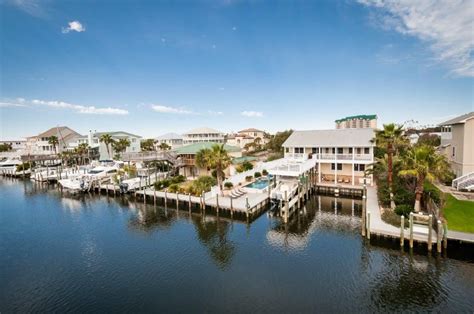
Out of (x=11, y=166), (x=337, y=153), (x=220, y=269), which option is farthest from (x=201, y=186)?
(x=11, y=166)

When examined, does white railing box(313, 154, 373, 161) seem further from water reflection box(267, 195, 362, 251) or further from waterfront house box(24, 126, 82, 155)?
waterfront house box(24, 126, 82, 155)

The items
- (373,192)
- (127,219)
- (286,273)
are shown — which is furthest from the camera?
(373,192)

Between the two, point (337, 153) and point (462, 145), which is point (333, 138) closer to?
point (337, 153)

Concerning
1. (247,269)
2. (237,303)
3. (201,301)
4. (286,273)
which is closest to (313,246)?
(286,273)

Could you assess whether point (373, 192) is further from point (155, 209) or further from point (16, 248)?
point (16, 248)

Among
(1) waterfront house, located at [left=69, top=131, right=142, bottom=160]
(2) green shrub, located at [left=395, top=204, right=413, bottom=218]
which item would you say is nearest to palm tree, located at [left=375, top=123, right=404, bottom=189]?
(2) green shrub, located at [left=395, top=204, right=413, bottom=218]

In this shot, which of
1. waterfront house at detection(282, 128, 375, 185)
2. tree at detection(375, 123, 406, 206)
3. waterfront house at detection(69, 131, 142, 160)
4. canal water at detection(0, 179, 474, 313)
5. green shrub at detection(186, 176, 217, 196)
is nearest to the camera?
canal water at detection(0, 179, 474, 313)

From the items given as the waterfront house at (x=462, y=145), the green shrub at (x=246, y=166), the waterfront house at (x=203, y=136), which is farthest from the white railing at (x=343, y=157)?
the waterfront house at (x=203, y=136)
